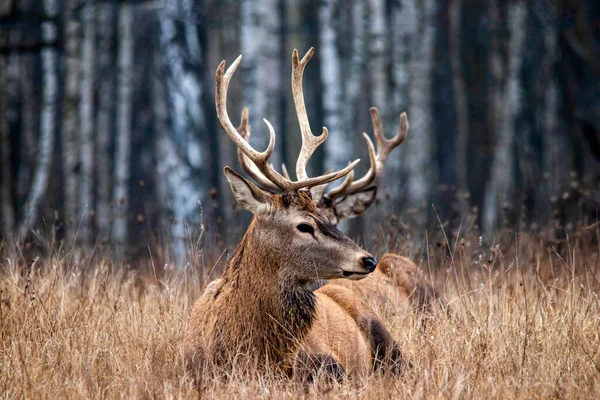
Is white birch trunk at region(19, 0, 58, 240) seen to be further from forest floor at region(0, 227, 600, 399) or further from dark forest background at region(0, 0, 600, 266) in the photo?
forest floor at region(0, 227, 600, 399)

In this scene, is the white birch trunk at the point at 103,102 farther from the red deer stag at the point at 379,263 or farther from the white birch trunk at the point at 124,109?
the red deer stag at the point at 379,263

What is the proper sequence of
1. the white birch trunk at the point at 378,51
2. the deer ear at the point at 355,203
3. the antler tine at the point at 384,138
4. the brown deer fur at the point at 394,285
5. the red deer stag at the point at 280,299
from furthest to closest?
the white birch trunk at the point at 378,51 < the antler tine at the point at 384,138 < the deer ear at the point at 355,203 < the brown deer fur at the point at 394,285 < the red deer stag at the point at 280,299

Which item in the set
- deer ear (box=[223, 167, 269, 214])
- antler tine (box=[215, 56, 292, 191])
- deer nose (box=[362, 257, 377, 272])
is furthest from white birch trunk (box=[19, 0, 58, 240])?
deer nose (box=[362, 257, 377, 272])

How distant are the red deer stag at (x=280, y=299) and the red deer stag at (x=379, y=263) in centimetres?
50

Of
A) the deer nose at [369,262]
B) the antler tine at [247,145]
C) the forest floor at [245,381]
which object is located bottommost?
the forest floor at [245,381]

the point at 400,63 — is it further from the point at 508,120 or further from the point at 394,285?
the point at 394,285

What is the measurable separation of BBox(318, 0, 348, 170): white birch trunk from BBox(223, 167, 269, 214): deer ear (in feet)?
23.6

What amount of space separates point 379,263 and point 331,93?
6.37 m

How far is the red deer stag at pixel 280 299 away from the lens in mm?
4855

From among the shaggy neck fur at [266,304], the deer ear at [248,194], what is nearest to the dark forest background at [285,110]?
the deer ear at [248,194]

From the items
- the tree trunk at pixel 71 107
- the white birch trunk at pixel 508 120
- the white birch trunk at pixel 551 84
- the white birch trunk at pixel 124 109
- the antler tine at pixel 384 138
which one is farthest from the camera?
the white birch trunk at pixel 551 84

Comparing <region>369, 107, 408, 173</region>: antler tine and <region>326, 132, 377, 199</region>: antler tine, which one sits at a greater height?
<region>369, 107, 408, 173</region>: antler tine

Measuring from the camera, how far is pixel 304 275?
5070 mm

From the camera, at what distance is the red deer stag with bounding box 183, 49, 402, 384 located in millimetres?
4855
